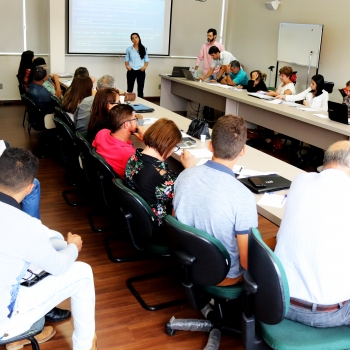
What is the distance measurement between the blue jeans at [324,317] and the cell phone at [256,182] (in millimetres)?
1000

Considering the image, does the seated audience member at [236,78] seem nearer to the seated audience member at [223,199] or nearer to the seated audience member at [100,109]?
the seated audience member at [100,109]

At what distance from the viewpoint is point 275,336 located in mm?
1746

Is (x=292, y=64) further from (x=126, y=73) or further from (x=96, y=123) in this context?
(x=96, y=123)

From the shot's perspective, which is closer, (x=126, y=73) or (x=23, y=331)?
(x=23, y=331)

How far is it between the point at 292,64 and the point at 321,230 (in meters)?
7.16

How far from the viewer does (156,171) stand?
8.55 ft

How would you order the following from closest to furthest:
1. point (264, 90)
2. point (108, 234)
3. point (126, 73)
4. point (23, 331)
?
point (23, 331)
point (108, 234)
point (264, 90)
point (126, 73)

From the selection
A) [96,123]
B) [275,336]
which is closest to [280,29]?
[96,123]

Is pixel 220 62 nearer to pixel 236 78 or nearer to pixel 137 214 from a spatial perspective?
pixel 236 78

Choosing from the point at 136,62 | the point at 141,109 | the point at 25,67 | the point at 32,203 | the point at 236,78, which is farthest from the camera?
the point at 136,62

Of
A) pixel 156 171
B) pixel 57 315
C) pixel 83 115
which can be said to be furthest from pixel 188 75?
pixel 57 315

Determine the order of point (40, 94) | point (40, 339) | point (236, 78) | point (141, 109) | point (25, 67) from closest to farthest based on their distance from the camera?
point (40, 339), point (141, 109), point (40, 94), point (25, 67), point (236, 78)

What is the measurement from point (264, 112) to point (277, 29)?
3.46 m

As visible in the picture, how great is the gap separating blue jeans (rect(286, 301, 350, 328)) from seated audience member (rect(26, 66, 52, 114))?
454 centimetres
